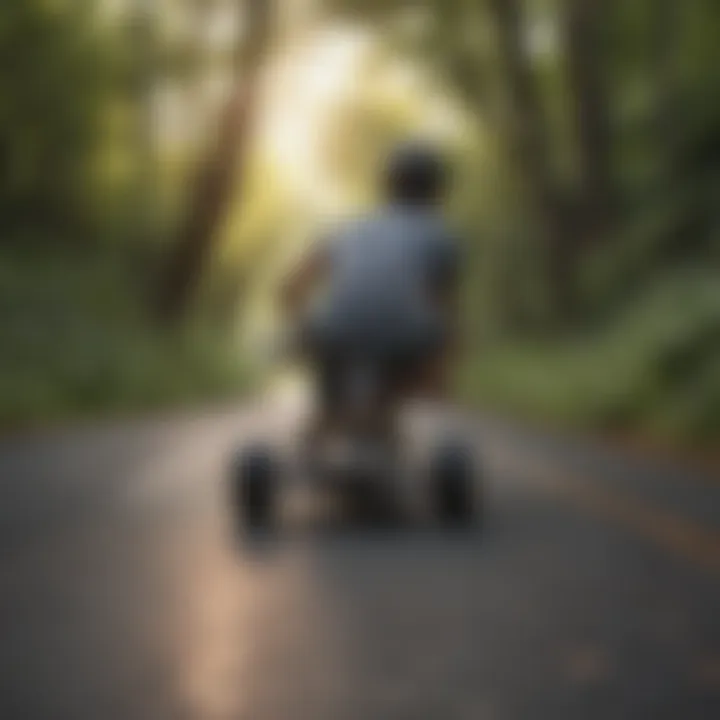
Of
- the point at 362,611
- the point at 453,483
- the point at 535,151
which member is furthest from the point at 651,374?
the point at 362,611

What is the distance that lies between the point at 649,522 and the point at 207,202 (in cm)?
2108

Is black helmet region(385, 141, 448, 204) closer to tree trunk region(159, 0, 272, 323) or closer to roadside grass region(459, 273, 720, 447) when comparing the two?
roadside grass region(459, 273, 720, 447)

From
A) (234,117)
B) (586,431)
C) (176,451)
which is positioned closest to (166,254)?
(234,117)

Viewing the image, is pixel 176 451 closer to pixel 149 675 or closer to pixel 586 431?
pixel 586 431

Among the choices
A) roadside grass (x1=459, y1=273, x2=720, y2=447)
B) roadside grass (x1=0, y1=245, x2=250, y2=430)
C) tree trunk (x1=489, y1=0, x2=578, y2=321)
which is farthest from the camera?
tree trunk (x1=489, y1=0, x2=578, y2=321)

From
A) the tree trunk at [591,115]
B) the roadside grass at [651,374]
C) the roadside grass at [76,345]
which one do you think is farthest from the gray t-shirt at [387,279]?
the tree trunk at [591,115]

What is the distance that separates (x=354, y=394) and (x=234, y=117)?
20981mm

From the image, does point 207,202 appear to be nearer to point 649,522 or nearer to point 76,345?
point 76,345

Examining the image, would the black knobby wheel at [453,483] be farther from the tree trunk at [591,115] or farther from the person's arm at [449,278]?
the tree trunk at [591,115]

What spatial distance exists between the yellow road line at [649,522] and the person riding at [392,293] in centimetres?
142

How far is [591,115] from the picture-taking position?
29.6 m

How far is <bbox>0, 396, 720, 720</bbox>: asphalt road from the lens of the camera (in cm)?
475

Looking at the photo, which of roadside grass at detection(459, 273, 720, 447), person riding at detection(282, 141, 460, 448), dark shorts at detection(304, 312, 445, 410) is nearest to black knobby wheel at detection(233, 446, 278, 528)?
person riding at detection(282, 141, 460, 448)

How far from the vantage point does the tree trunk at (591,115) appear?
2917 cm
